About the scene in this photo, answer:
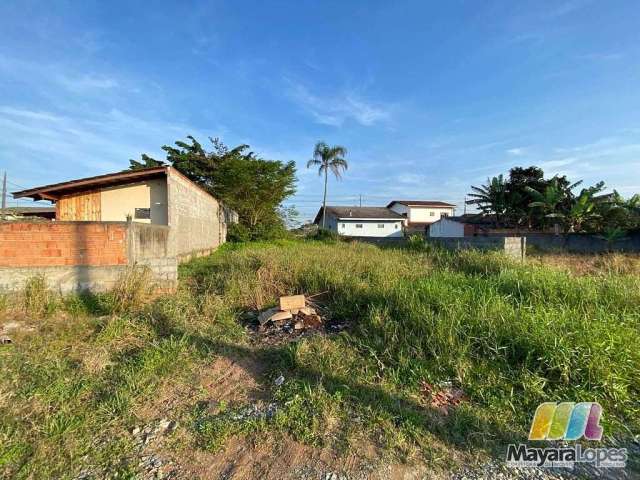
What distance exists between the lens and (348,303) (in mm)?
4781

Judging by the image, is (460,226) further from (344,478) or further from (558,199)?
(344,478)

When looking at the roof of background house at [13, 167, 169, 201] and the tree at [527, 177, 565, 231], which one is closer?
the roof of background house at [13, 167, 169, 201]

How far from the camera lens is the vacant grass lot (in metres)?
2.19

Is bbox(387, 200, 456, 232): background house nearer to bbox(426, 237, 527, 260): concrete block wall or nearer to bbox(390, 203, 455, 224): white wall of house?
bbox(390, 203, 455, 224): white wall of house

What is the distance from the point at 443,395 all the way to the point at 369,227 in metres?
31.0

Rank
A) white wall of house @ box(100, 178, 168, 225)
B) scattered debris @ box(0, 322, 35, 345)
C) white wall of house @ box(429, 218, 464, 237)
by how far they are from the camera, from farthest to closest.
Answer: white wall of house @ box(429, 218, 464, 237) < white wall of house @ box(100, 178, 168, 225) < scattered debris @ box(0, 322, 35, 345)

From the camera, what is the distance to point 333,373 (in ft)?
9.70

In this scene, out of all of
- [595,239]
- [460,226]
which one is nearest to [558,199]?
[595,239]

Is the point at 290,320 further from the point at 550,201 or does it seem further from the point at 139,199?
the point at 550,201

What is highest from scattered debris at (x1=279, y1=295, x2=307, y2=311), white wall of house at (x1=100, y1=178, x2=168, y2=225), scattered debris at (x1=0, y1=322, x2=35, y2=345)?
white wall of house at (x1=100, y1=178, x2=168, y2=225)

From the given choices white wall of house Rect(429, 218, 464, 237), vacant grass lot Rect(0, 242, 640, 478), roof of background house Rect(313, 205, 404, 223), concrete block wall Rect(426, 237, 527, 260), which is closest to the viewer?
vacant grass lot Rect(0, 242, 640, 478)

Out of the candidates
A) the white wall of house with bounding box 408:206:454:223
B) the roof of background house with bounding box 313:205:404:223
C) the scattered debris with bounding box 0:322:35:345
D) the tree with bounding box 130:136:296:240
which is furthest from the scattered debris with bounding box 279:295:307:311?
the white wall of house with bounding box 408:206:454:223

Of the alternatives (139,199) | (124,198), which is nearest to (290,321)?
(139,199)

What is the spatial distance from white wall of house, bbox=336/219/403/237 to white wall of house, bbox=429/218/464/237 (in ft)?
12.4
